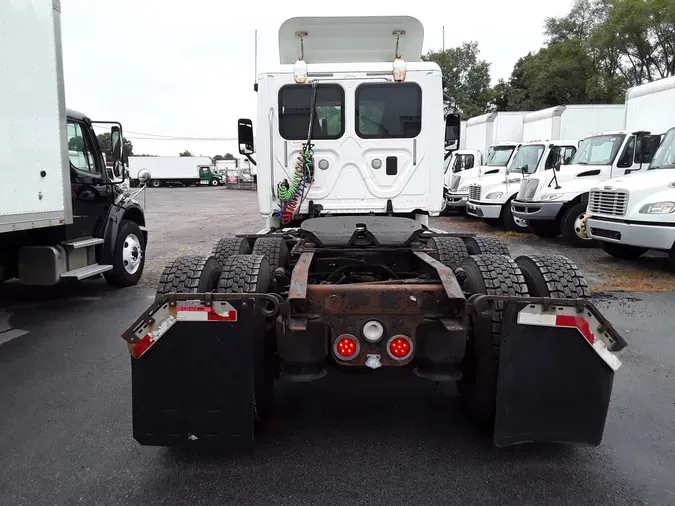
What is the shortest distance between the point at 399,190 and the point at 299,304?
3.22 meters

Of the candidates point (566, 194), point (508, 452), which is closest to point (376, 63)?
point (508, 452)

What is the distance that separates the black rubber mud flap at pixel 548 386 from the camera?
2.84m

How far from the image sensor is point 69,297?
300 inches

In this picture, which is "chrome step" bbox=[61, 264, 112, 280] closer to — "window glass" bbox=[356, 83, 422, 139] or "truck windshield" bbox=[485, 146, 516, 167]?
"window glass" bbox=[356, 83, 422, 139]

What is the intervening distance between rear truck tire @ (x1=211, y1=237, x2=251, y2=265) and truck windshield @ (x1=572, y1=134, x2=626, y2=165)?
953 centimetres

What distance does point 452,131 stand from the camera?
626 cm

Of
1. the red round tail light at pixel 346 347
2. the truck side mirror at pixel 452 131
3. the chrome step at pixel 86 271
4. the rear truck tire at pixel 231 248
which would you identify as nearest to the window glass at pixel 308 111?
the truck side mirror at pixel 452 131

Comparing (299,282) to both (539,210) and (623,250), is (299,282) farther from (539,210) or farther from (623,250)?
(539,210)

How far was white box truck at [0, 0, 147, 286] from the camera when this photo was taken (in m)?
5.31

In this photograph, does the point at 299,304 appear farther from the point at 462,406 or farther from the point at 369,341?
the point at 462,406

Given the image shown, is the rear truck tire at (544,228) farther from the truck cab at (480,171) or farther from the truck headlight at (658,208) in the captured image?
the truck headlight at (658,208)

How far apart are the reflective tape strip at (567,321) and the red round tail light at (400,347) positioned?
601 mm

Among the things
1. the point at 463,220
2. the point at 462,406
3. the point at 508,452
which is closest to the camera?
the point at 508,452

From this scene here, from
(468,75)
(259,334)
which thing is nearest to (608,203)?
(259,334)
